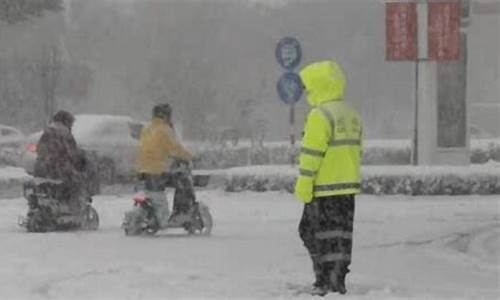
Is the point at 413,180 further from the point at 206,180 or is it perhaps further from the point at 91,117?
the point at 206,180

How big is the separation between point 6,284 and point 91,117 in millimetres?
15724

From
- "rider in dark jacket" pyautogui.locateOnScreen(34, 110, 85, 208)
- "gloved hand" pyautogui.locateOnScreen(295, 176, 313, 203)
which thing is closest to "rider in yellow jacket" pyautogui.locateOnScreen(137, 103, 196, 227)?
"rider in dark jacket" pyautogui.locateOnScreen(34, 110, 85, 208)

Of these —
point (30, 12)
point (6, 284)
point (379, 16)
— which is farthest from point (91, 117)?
point (379, 16)

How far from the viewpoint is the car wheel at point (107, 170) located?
25.1 m

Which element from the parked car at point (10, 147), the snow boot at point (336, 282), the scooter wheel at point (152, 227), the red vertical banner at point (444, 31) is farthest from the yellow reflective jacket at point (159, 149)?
the parked car at point (10, 147)

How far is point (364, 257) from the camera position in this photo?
1359 centimetres

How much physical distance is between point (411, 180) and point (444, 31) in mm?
4436

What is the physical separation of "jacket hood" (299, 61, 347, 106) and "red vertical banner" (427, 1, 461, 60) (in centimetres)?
1673

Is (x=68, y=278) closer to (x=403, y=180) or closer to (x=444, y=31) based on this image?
(x=403, y=180)

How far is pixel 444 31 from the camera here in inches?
1041

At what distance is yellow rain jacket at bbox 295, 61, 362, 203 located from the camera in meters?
9.76

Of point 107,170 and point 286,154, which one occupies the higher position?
point 107,170

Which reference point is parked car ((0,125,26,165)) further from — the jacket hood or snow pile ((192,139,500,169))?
the jacket hood

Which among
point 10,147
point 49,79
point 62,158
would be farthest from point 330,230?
point 49,79
